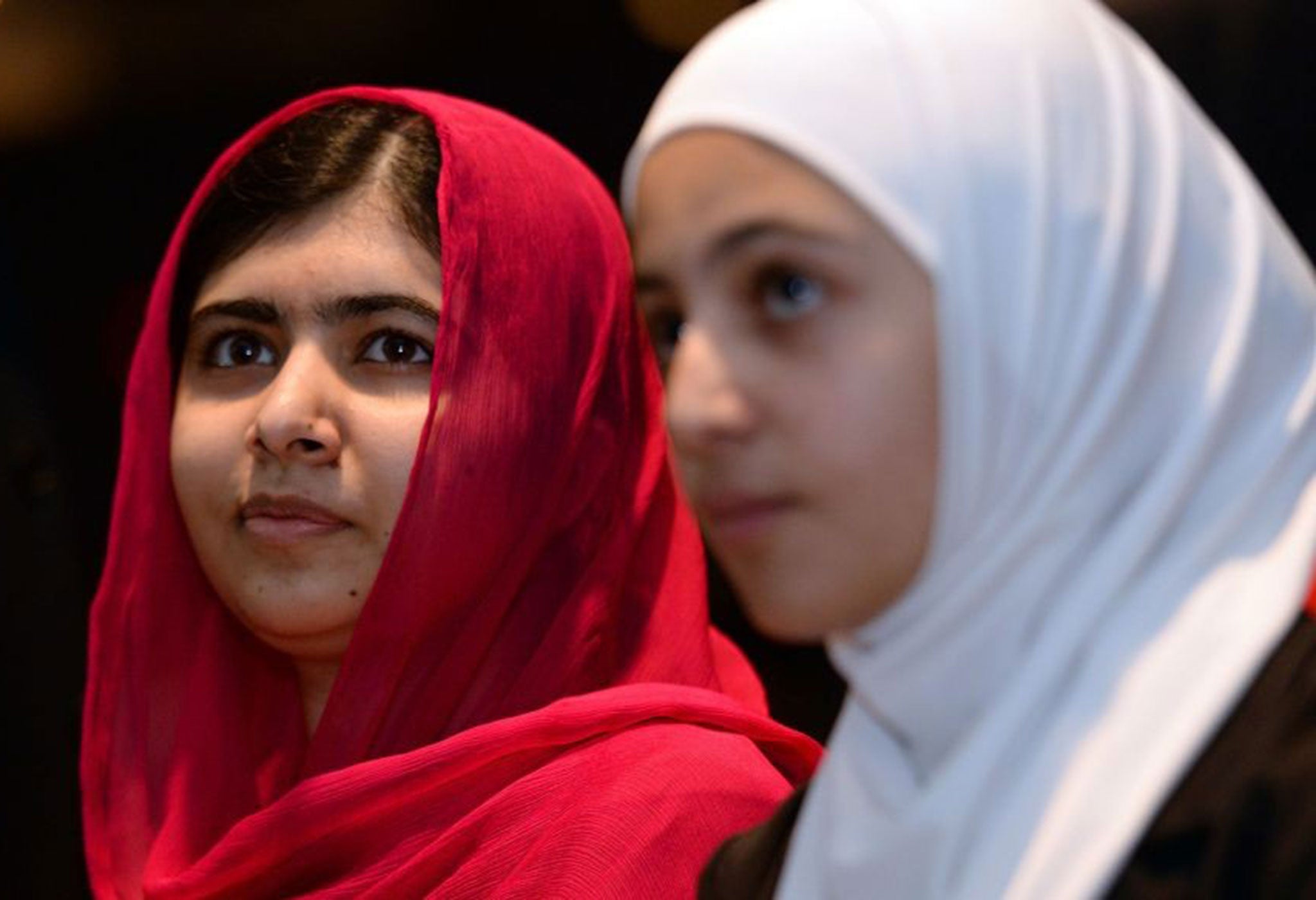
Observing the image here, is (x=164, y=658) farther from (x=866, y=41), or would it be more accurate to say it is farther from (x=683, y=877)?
(x=866, y=41)

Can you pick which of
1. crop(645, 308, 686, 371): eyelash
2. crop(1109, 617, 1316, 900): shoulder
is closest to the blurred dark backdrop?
crop(645, 308, 686, 371): eyelash

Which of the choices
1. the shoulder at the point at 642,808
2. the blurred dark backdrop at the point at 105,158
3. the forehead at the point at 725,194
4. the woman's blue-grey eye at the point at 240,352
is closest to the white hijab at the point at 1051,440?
the forehead at the point at 725,194

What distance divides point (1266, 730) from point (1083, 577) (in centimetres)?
10

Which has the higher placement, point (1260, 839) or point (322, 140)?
point (1260, 839)

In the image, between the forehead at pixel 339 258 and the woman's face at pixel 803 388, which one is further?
the forehead at pixel 339 258

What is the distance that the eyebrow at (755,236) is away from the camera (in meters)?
0.74

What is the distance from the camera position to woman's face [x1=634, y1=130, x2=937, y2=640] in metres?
0.74

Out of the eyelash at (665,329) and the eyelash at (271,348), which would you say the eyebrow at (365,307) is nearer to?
the eyelash at (271,348)

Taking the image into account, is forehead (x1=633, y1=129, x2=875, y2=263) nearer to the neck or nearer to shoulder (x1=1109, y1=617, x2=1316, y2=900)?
shoulder (x1=1109, y1=617, x2=1316, y2=900)

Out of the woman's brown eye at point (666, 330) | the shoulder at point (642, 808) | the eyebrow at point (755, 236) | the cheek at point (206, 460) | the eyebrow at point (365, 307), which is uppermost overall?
the eyebrow at point (755, 236)

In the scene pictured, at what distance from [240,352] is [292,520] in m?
0.16

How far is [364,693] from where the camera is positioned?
4.07 ft

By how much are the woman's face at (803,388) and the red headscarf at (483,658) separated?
0.41m

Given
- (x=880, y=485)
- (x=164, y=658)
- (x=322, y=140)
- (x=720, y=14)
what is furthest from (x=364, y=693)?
(x=720, y=14)
